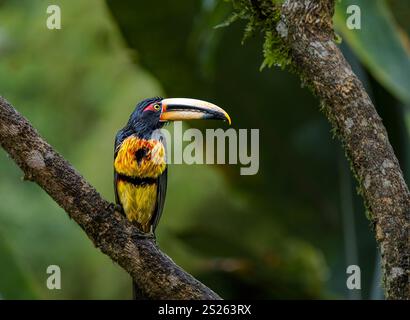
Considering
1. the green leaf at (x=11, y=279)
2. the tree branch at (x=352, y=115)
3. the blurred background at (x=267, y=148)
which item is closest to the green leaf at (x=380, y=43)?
the blurred background at (x=267, y=148)

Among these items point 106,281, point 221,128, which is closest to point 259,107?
point 221,128

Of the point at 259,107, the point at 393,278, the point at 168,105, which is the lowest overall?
the point at 393,278

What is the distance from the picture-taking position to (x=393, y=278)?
8.77 ft

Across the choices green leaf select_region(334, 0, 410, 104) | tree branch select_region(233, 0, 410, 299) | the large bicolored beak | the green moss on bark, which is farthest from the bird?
green leaf select_region(334, 0, 410, 104)

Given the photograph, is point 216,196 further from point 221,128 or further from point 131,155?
point 131,155

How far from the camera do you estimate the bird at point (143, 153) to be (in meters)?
3.43

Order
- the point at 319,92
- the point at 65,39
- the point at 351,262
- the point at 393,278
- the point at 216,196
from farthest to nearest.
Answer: the point at 65,39
the point at 216,196
the point at 351,262
the point at 319,92
the point at 393,278

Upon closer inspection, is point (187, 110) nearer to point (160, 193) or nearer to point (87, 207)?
point (160, 193)

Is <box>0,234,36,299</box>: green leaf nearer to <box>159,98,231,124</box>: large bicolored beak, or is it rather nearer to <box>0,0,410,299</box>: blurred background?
<box>0,0,410,299</box>: blurred background

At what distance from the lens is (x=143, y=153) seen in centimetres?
343

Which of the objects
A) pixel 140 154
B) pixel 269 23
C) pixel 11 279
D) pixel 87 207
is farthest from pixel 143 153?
pixel 11 279

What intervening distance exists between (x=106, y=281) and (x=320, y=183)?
3.53m

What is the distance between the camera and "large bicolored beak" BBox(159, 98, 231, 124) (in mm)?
3352

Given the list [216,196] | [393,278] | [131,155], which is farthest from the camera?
[216,196]
